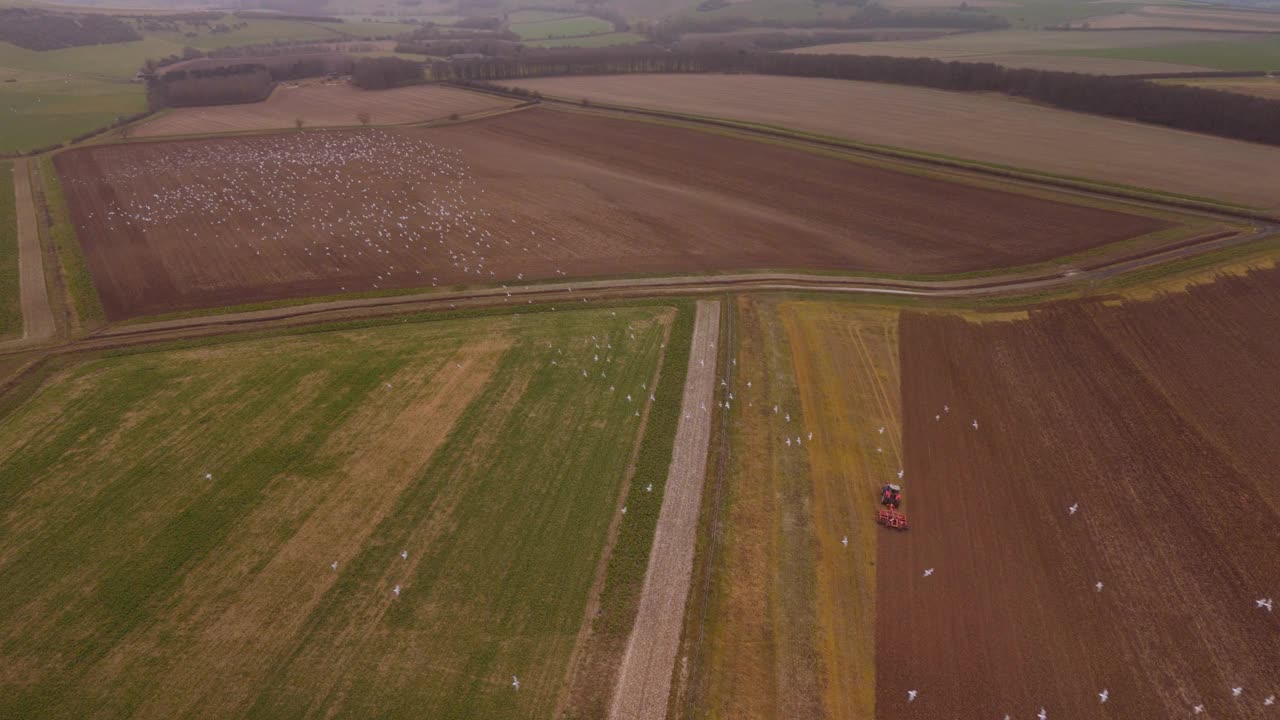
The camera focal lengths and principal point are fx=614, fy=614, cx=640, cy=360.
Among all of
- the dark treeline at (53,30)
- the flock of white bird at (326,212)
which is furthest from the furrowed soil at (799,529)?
the dark treeline at (53,30)

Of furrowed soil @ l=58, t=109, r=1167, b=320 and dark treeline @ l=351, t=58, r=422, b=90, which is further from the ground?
dark treeline @ l=351, t=58, r=422, b=90

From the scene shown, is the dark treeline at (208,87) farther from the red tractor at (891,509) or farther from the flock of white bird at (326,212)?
the red tractor at (891,509)

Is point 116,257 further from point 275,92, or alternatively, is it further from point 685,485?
point 275,92

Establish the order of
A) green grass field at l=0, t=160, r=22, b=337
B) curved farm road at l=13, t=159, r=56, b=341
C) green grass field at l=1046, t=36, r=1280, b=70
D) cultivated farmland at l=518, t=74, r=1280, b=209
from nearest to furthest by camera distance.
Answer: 1. curved farm road at l=13, t=159, r=56, b=341
2. green grass field at l=0, t=160, r=22, b=337
3. cultivated farmland at l=518, t=74, r=1280, b=209
4. green grass field at l=1046, t=36, r=1280, b=70

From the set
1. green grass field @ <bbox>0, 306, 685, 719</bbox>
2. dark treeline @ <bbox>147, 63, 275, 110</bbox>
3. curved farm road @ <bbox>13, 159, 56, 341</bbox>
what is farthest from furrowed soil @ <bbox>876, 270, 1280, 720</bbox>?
dark treeline @ <bbox>147, 63, 275, 110</bbox>

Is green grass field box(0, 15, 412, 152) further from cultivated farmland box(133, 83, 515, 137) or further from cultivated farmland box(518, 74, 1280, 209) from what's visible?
cultivated farmland box(518, 74, 1280, 209)

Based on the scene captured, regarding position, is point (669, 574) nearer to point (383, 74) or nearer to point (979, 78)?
point (979, 78)

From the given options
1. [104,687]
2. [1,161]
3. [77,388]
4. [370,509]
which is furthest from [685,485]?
[1,161]
